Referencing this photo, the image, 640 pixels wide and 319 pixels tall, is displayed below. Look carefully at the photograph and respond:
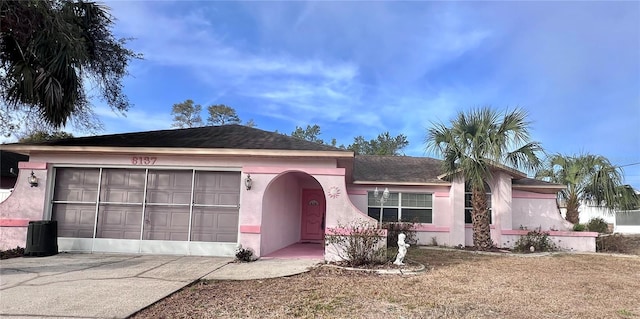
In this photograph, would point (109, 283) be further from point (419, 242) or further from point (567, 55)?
point (567, 55)

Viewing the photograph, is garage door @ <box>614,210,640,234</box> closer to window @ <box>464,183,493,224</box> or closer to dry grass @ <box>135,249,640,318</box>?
window @ <box>464,183,493,224</box>

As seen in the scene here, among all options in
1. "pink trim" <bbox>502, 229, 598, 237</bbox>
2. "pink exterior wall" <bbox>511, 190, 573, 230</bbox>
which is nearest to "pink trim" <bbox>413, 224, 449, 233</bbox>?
"pink trim" <bbox>502, 229, 598, 237</bbox>

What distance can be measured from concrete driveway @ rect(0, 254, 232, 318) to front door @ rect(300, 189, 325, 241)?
6.65m

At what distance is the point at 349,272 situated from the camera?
7.94 m

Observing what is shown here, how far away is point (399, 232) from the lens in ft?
45.5

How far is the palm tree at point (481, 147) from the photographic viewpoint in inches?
488

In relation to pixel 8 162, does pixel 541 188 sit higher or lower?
lower

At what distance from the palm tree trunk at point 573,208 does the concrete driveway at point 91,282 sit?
48.5ft

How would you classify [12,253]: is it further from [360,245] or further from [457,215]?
[457,215]

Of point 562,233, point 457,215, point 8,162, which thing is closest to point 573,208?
point 562,233

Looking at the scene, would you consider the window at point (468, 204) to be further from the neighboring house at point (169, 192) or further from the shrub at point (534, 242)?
the neighboring house at point (169, 192)

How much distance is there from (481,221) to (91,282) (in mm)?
11795

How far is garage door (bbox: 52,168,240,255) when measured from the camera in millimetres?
9852

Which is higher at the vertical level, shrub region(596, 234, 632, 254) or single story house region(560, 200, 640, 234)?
single story house region(560, 200, 640, 234)
